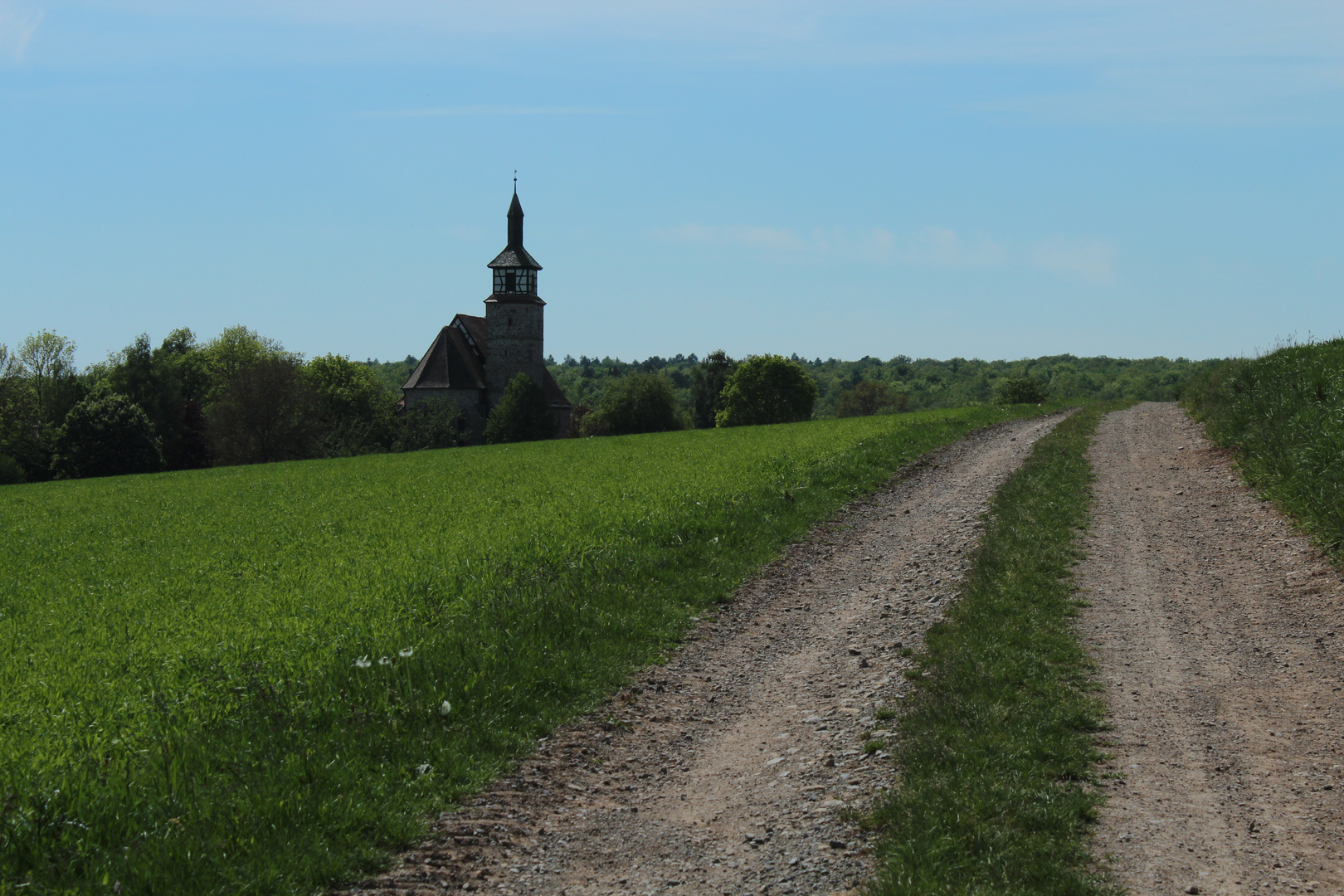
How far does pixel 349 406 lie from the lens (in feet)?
286

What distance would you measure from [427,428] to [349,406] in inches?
506

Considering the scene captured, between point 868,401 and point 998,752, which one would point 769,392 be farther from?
point 998,752

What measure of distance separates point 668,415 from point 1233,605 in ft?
300

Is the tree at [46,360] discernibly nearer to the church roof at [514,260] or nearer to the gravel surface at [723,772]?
the church roof at [514,260]

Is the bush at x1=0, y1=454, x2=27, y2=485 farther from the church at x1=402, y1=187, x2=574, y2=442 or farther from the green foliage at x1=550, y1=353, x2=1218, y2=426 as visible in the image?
the green foliage at x1=550, y1=353, x2=1218, y2=426

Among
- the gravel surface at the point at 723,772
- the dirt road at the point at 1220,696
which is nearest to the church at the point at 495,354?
the dirt road at the point at 1220,696

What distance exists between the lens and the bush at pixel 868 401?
428ft

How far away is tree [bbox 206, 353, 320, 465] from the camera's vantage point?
7238cm

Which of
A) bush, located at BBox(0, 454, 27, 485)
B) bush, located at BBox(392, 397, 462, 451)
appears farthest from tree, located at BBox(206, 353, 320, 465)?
bush, located at BBox(0, 454, 27, 485)

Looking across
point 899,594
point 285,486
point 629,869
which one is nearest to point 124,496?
point 285,486

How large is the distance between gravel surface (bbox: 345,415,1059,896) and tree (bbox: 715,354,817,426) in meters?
89.0

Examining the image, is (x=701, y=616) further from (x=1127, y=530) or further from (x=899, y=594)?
(x=1127, y=530)

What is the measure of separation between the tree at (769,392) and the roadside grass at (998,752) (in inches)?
3518

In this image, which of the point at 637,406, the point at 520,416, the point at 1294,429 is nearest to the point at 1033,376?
the point at 637,406
